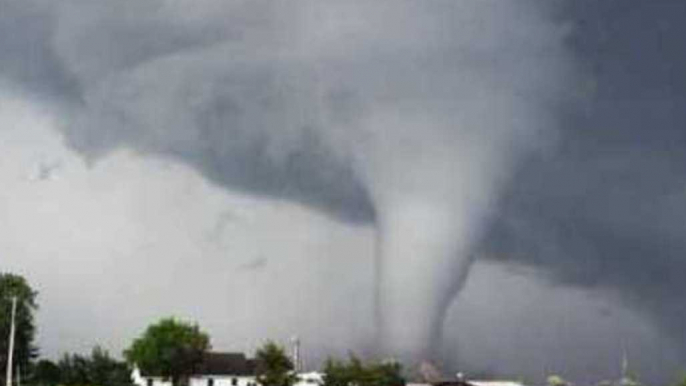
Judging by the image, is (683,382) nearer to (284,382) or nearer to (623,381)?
(623,381)

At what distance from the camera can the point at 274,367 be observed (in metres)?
155

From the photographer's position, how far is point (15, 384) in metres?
192

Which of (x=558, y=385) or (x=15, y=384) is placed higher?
(x=15, y=384)

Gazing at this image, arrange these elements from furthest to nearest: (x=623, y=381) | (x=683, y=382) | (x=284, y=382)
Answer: (x=284, y=382) → (x=683, y=382) → (x=623, y=381)

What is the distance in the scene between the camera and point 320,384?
635 ft

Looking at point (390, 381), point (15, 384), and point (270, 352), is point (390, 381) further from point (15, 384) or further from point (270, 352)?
point (15, 384)

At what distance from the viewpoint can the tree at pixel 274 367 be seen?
6019 inches

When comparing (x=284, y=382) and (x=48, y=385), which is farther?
(x=48, y=385)

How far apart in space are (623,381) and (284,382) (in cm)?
9025

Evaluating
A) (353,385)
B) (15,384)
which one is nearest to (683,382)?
(353,385)

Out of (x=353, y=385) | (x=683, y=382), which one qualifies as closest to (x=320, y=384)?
(x=353, y=385)

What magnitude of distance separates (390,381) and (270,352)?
4736 cm

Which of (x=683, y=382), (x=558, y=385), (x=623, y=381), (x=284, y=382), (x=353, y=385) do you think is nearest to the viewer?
(x=558, y=385)

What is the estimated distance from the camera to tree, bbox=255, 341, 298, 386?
502ft
